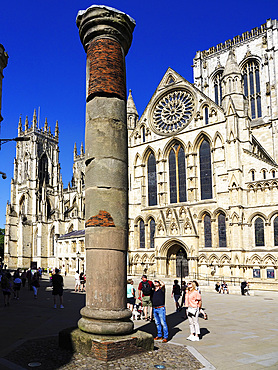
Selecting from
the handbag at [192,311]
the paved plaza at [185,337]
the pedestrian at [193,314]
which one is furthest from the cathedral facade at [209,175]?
the handbag at [192,311]

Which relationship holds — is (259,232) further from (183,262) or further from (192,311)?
(192,311)

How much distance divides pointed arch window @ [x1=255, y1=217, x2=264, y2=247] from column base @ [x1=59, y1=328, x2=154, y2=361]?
23929 millimetres

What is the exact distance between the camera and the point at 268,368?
289 inches

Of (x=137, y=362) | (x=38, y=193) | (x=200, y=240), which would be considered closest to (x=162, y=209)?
(x=200, y=240)

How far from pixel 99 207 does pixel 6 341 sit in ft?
13.8

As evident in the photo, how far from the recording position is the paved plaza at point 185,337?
25.3 feet

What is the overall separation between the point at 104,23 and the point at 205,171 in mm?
25871

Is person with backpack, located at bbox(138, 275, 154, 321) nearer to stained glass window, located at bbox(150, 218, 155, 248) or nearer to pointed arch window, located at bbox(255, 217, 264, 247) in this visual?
pointed arch window, located at bbox(255, 217, 264, 247)

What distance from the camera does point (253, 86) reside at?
1896 inches

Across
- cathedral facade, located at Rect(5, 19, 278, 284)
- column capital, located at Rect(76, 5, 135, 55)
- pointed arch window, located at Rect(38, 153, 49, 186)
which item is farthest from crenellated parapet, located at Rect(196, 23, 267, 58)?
column capital, located at Rect(76, 5, 135, 55)

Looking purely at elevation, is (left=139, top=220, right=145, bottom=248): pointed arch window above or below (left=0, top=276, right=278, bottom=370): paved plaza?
above

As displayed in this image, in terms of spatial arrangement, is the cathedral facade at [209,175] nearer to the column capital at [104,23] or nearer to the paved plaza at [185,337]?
the paved plaza at [185,337]

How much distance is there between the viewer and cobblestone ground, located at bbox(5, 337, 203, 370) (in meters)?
7.39

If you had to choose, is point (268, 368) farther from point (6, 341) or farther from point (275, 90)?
point (275, 90)
